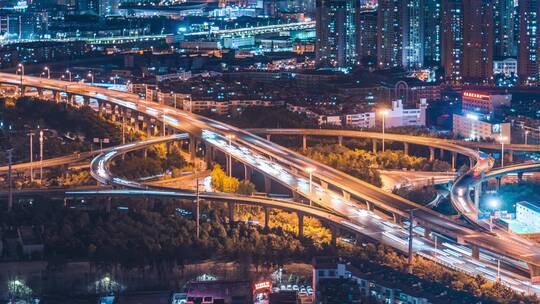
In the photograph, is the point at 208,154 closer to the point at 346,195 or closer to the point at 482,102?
the point at 346,195

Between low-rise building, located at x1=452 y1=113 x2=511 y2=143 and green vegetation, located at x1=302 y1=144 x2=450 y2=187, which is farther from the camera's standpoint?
low-rise building, located at x1=452 y1=113 x2=511 y2=143

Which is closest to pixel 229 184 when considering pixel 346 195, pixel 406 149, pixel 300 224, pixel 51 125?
pixel 346 195

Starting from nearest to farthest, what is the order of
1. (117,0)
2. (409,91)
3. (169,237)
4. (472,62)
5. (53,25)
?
(169,237) → (409,91) → (472,62) → (53,25) → (117,0)

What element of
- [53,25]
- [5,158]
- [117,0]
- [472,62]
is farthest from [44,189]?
[117,0]

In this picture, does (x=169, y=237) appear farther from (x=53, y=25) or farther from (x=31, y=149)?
(x=53, y=25)

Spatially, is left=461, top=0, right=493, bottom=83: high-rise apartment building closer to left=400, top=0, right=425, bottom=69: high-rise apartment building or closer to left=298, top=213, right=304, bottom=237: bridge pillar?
left=400, top=0, right=425, bottom=69: high-rise apartment building

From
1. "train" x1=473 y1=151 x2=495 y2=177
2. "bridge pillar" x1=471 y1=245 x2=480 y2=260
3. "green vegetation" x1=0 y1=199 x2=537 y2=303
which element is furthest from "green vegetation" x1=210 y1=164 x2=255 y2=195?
"bridge pillar" x1=471 y1=245 x2=480 y2=260

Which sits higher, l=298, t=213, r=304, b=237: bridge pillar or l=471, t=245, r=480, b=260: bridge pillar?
l=298, t=213, r=304, b=237: bridge pillar
